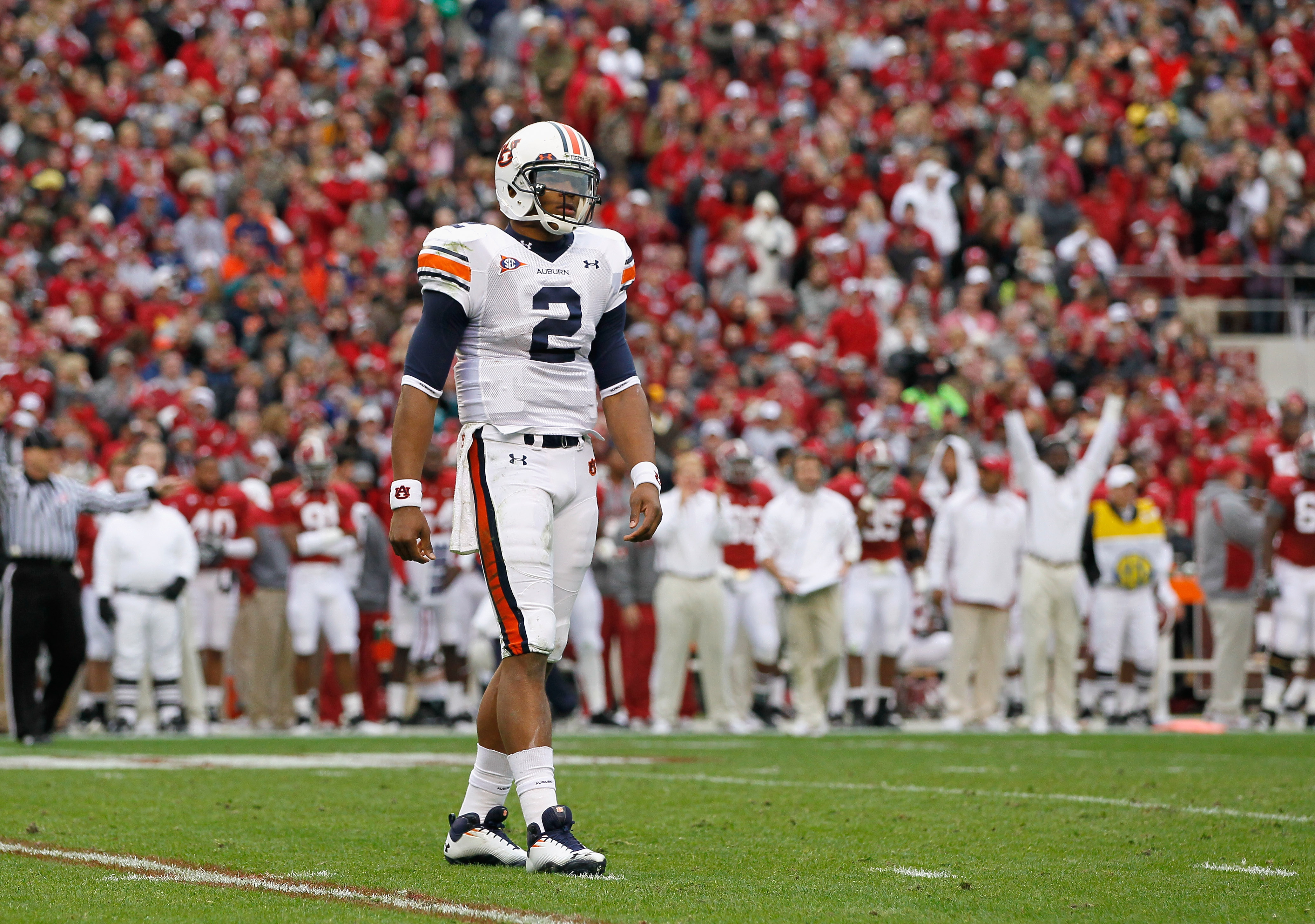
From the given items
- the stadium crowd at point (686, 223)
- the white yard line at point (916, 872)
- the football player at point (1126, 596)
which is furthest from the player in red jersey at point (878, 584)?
the white yard line at point (916, 872)

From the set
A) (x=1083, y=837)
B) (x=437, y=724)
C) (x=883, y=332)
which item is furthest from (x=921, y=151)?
(x=1083, y=837)

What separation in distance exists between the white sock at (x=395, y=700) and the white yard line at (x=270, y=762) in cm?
374

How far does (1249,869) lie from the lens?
549cm

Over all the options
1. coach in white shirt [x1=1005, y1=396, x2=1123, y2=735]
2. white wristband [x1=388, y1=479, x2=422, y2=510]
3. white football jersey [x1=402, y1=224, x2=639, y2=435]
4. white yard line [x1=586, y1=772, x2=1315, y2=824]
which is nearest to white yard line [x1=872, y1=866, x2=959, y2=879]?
white football jersey [x1=402, y1=224, x2=639, y2=435]

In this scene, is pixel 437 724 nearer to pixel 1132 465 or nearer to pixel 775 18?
pixel 1132 465

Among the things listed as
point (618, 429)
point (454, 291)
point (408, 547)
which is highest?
point (454, 291)

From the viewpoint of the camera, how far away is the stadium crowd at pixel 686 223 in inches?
618

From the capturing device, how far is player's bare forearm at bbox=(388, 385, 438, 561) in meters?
5.40

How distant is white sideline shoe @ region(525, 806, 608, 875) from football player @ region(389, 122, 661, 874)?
0.01 m

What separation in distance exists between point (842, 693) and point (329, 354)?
5.76m

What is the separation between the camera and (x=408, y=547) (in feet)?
17.6

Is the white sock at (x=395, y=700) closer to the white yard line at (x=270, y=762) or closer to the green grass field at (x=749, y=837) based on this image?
the white yard line at (x=270, y=762)

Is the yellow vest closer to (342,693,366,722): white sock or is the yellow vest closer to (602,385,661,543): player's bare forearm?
(342,693,366,722): white sock

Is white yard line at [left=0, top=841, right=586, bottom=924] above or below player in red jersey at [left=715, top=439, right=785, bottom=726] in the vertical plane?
below
